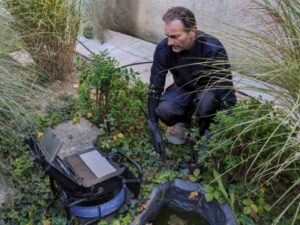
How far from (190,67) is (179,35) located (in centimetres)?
28

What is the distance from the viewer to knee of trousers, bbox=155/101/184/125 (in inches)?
102

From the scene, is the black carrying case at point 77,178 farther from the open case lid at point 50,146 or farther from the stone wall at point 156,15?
the stone wall at point 156,15

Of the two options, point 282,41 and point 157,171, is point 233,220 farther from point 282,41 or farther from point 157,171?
point 282,41

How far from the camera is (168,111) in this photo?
2588 mm

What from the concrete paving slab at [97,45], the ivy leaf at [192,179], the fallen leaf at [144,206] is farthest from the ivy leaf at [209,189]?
the concrete paving slab at [97,45]

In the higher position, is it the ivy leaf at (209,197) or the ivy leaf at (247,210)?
the ivy leaf at (247,210)

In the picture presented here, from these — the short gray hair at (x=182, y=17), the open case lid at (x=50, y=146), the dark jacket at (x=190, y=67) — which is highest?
the short gray hair at (x=182, y=17)

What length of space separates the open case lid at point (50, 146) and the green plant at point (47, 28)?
139cm

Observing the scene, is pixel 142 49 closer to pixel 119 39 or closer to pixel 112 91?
pixel 119 39

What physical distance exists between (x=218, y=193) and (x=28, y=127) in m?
1.41

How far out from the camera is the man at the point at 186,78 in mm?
2379

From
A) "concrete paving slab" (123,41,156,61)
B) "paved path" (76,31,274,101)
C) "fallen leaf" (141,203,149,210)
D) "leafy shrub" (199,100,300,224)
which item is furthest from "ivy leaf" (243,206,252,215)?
"concrete paving slab" (123,41,156,61)

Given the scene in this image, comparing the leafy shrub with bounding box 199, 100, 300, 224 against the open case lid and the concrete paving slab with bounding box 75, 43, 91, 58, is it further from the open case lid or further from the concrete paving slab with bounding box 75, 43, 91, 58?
the concrete paving slab with bounding box 75, 43, 91, 58

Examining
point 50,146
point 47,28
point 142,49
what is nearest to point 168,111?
point 50,146
